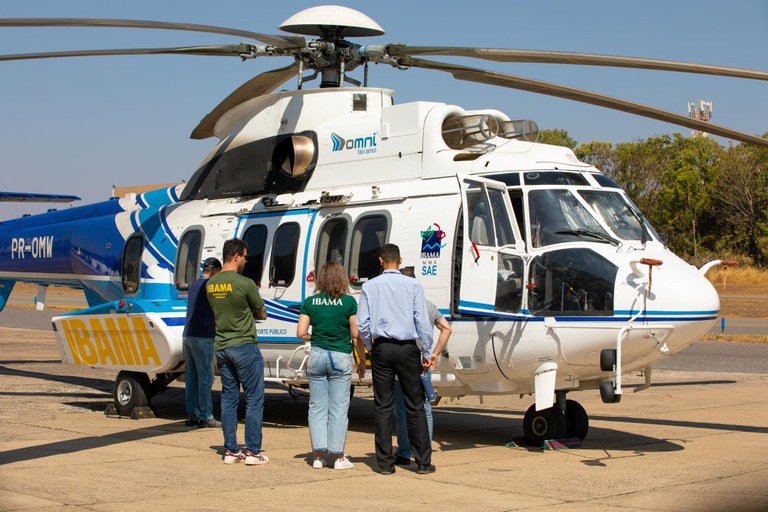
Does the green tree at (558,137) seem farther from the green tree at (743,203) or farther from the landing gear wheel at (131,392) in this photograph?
the landing gear wheel at (131,392)

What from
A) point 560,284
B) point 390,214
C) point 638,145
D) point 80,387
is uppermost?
point 638,145

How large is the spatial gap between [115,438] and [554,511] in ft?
16.8

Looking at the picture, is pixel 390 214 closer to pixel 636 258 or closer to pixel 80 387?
pixel 636 258

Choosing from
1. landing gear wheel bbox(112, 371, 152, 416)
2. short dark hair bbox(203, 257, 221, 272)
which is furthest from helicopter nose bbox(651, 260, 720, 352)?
landing gear wheel bbox(112, 371, 152, 416)

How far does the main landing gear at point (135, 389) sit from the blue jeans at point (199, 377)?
0.99 m

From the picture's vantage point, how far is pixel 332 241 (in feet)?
35.1

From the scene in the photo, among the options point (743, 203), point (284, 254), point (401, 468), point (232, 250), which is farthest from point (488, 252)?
point (743, 203)

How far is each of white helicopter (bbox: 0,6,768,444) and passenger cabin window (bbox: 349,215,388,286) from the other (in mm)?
22

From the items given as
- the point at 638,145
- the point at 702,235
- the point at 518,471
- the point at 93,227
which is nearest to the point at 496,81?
the point at 518,471

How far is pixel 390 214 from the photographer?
10148 millimetres

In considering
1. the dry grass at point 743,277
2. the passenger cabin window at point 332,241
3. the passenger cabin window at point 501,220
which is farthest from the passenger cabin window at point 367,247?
the dry grass at point 743,277

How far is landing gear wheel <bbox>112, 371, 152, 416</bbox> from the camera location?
1198 centimetres

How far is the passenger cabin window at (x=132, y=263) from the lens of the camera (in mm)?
12906

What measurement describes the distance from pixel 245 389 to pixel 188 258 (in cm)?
401
